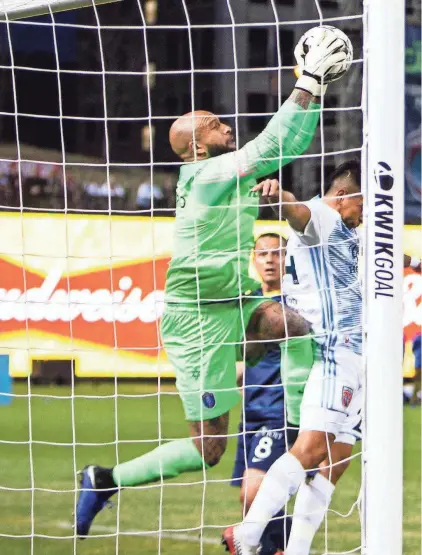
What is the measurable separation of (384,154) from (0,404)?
2.99 meters

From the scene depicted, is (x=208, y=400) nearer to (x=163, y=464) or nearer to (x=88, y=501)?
(x=163, y=464)

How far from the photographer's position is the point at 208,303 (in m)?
2.68

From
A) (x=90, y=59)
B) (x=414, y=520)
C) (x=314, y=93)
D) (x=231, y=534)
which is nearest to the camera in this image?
(x=314, y=93)

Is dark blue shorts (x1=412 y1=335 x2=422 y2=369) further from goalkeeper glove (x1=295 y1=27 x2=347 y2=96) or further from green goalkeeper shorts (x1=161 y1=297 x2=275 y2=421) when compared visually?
goalkeeper glove (x1=295 y1=27 x2=347 y2=96)

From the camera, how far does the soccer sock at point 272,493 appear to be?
260 centimetres

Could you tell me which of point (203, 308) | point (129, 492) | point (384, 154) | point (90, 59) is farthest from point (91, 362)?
point (384, 154)

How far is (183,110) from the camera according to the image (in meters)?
3.71

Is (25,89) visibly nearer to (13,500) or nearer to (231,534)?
(13,500)

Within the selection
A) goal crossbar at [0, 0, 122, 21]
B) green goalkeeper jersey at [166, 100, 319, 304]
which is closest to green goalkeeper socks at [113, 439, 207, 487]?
green goalkeeper jersey at [166, 100, 319, 304]

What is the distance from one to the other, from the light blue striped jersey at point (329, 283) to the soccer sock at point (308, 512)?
0.37 meters

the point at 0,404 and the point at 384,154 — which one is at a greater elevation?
the point at 384,154

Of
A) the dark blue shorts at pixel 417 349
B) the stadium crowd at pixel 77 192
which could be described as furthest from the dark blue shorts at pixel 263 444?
the dark blue shorts at pixel 417 349

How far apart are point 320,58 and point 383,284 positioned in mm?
724

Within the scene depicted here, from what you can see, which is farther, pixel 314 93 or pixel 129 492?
pixel 129 492
